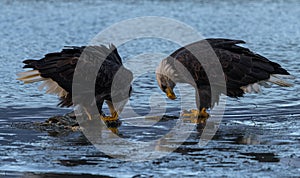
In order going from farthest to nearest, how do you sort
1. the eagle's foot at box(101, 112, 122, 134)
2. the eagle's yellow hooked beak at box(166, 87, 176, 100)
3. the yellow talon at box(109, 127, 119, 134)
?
1. the eagle's yellow hooked beak at box(166, 87, 176, 100)
2. the eagle's foot at box(101, 112, 122, 134)
3. the yellow talon at box(109, 127, 119, 134)

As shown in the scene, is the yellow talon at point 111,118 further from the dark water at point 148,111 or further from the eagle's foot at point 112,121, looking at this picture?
the dark water at point 148,111

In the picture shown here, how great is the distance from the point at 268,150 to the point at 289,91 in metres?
3.19

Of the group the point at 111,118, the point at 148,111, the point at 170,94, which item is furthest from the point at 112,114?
the point at 170,94

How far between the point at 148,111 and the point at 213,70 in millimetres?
986

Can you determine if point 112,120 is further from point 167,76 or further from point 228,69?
point 228,69

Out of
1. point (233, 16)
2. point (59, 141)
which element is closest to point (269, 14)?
point (233, 16)

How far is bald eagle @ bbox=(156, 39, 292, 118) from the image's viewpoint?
7.80m

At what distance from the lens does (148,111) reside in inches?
327

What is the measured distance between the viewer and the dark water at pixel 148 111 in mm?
5625

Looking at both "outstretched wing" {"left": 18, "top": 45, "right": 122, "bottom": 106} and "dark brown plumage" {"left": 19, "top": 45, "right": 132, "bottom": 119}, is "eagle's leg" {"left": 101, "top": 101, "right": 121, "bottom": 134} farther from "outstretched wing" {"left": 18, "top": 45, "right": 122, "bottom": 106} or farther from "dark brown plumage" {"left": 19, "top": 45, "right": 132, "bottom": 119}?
"outstretched wing" {"left": 18, "top": 45, "right": 122, "bottom": 106}

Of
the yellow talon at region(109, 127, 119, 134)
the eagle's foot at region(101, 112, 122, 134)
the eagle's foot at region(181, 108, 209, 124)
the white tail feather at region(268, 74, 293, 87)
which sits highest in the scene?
the white tail feather at region(268, 74, 293, 87)

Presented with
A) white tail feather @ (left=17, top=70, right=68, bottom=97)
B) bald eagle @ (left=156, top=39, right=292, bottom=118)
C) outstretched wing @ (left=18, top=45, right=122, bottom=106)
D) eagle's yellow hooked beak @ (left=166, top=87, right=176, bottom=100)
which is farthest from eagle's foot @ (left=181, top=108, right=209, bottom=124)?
white tail feather @ (left=17, top=70, right=68, bottom=97)

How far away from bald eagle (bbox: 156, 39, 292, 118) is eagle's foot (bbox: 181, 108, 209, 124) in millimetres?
12

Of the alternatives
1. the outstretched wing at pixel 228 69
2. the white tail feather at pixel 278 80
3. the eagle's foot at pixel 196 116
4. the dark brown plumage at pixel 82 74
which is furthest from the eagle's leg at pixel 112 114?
the white tail feather at pixel 278 80
